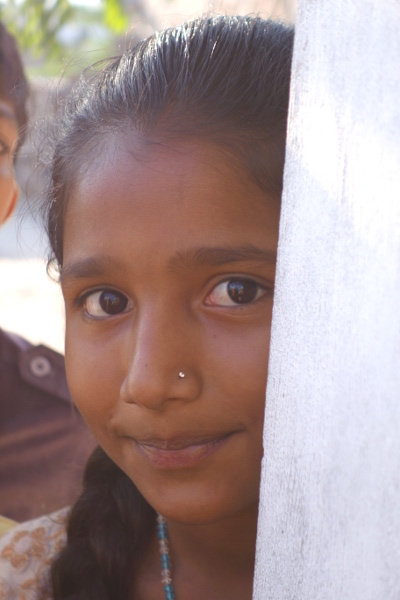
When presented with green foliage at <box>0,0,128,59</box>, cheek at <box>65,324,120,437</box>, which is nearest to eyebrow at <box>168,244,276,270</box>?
cheek at <box>65,324,120,437</box>

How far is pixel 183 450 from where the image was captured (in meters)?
1.17

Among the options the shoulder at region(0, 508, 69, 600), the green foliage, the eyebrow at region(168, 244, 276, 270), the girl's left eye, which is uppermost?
the green foliage

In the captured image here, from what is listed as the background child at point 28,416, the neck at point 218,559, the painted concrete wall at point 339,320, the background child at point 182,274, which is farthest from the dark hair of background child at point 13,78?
the painted concrete wall at point 339,320

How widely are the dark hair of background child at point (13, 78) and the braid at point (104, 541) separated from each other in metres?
1.46

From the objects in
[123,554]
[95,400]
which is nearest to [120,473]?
[123,554]

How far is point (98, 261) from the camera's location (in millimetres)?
1227

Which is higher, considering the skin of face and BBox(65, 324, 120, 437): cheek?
the skin of face

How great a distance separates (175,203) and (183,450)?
391 mm

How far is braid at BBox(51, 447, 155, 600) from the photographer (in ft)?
5.03

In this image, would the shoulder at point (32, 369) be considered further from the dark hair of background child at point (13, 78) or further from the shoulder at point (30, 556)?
the shoulder at point (30, 556)

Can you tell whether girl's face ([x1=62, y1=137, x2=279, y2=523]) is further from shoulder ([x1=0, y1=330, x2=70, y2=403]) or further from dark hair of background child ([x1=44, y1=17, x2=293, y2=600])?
shoulder ([x1=0, y1=330, x2=70, y2=403])

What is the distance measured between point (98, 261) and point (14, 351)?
5.18ft

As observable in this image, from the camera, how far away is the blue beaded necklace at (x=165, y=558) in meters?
1.48

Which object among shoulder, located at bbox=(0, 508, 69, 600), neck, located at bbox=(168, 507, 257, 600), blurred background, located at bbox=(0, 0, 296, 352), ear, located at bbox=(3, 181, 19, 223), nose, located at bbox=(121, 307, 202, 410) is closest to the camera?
nose, located at bbox=(121, 307, 202, 410)
